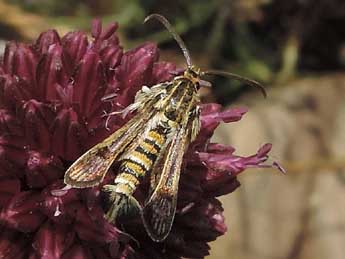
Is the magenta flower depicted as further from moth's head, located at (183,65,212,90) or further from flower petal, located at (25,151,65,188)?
moth's head, located at (183,65,212,90)

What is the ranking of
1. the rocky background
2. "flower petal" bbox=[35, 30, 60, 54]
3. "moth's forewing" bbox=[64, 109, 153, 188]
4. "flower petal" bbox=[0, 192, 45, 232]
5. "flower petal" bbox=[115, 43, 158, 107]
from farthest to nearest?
the rocky background → "flower petal" bbox=[35, 30, 60, 54] → "flower petal" bbox=[115, 43, 158, 107] → "flower petal" bbox=[0, 192, 45, 232] → "moth's forewing" bbox=[64, 109, 153, 188]

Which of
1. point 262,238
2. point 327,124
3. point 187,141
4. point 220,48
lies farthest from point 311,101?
point 187,141

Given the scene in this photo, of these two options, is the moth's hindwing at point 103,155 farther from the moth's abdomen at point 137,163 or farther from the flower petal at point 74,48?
the flower petal at point 74,48

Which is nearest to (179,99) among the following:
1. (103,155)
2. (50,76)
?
(103,155)

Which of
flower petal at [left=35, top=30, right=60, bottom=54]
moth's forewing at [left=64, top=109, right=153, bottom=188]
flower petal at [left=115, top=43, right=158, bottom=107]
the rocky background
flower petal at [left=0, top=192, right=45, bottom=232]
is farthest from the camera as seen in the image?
the rocky background

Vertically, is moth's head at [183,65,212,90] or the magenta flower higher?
moth's head at [183,65,212,90]

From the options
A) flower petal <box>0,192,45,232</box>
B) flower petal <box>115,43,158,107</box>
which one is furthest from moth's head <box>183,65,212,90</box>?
flower petal <box>0,192,45,232</box>

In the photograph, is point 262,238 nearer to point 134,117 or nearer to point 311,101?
point 311,101
